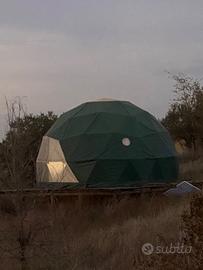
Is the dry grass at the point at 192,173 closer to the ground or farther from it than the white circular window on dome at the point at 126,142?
closer to the ground

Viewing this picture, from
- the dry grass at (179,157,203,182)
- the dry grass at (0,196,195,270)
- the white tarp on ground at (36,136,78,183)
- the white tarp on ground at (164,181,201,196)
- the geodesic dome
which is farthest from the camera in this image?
the dry grass at (179,157,203,182)

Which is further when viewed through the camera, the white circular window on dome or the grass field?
the white circular window on dome

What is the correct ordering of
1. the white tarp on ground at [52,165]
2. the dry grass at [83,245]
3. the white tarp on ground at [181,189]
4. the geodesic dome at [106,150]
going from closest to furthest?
1. the dry grass at [83,245]
2. the white tarp on ground at [181,189]
3. the geodesic dome at [106,150]
4. the white tarp on ground at [52,165]

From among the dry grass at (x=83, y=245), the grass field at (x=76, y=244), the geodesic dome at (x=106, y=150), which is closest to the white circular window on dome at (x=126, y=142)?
the geodesic dome at (x=106, y=150)

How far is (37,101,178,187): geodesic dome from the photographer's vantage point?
852 inches

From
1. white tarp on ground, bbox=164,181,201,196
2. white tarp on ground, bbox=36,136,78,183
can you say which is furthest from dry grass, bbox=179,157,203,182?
white tarp on ground, bbox=164,181,201,196

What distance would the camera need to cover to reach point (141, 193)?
58.5 feet

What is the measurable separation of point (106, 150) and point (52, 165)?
2211mm

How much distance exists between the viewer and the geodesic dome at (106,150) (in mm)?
21636

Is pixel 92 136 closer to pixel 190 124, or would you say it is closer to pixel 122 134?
pixel 122 134

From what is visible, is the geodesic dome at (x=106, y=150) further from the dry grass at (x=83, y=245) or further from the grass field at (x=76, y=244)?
the grass field at (x=76, y=244)

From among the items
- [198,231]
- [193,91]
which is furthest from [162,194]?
[193,91]

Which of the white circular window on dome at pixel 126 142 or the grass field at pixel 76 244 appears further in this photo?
the white circular window on dome at pixel 126 142

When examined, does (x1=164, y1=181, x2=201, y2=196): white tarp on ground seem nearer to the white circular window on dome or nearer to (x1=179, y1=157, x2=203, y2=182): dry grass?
the white circular window on dome
